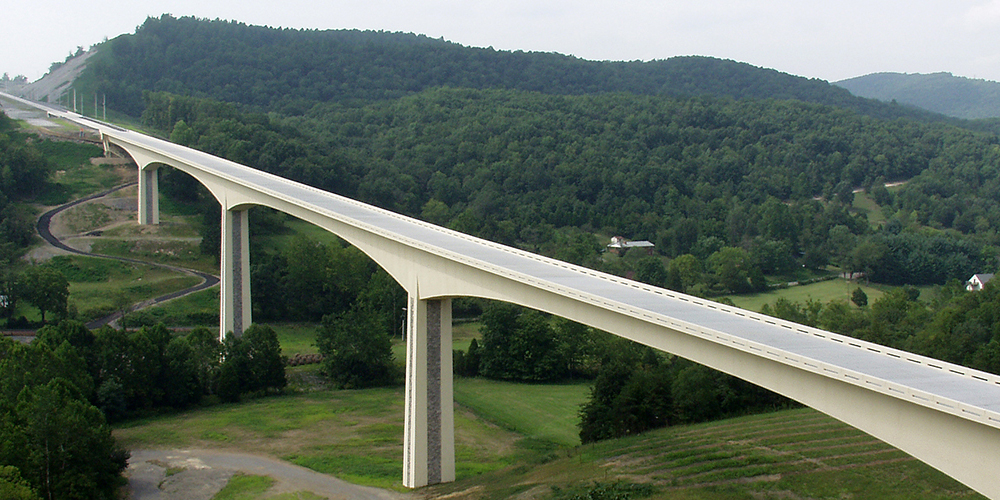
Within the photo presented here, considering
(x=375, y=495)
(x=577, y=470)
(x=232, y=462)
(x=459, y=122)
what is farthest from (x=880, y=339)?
(x=459, y=122)

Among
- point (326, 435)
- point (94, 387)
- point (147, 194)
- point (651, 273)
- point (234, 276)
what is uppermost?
point (147, 194)

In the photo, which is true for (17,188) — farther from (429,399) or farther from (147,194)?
(429,399)

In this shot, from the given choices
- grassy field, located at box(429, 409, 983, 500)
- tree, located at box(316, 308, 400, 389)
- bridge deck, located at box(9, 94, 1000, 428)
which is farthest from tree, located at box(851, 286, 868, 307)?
bridge deck, located at box(9, 94, 1000, 428)

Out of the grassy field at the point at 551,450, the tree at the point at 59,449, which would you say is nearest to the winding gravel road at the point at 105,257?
the grassy field at the point at 551,450

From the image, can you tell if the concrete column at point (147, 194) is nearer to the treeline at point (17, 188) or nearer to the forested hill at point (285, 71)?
the treeline at point (17, 188)

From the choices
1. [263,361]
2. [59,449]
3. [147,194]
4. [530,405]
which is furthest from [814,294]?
[59,449]
